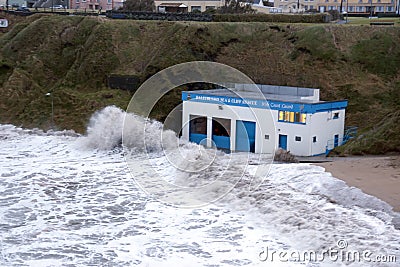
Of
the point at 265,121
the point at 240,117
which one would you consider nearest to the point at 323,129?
the point at 265,121

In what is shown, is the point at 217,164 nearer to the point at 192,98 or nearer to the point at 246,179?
the point at 246,179

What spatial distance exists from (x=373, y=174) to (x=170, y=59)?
19.2 m

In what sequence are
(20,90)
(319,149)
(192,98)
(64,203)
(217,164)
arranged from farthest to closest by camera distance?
(20,90), (192,98), (319,149), (217,164), (64,203)

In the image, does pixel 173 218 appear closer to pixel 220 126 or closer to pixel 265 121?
pixel 265 121

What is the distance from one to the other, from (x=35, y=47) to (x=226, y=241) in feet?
98.8

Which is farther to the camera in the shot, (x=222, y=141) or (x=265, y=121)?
(x=222, y=141)

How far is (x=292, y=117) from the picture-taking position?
26.0m

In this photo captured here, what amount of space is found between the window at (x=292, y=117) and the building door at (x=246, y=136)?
1.28 meters

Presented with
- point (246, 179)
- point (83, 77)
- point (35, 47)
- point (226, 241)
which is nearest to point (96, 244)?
point (226, 241)

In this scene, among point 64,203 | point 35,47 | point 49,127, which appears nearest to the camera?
point 64,203

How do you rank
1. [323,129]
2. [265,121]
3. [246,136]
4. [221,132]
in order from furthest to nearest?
[221,132] → [265,121] → [246,136] → [323,129]

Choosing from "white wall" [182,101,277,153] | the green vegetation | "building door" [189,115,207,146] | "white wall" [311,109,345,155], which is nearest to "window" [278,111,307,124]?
"white wall" [311,109,345,155]

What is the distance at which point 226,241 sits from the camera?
1536 cm

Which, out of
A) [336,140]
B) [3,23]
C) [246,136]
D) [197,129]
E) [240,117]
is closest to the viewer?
[246,136]
